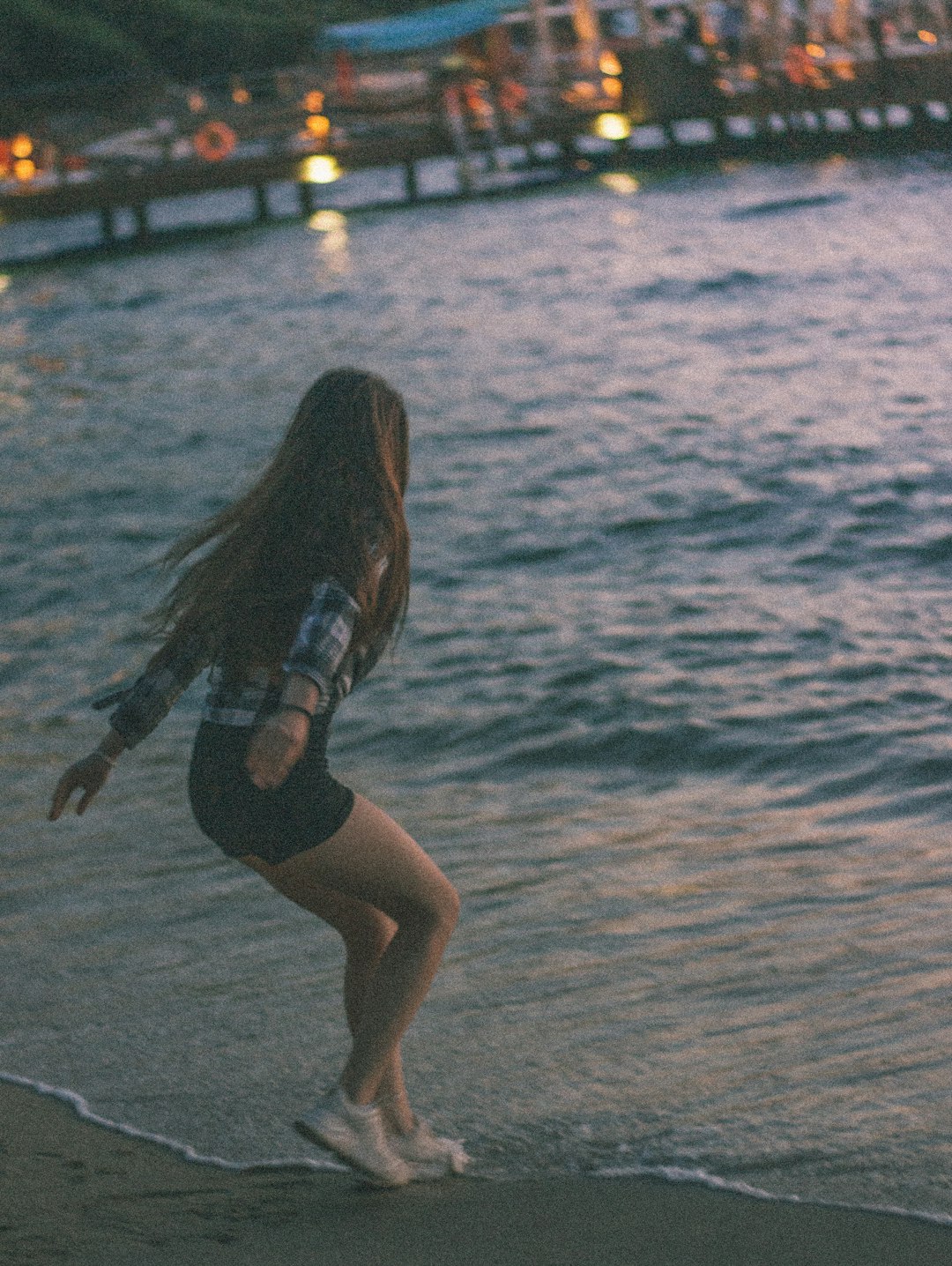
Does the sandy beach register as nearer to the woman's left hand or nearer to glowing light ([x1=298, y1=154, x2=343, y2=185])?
the woman's left hand

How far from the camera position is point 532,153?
44719 mm

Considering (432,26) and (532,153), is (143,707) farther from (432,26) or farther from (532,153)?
(432,26)

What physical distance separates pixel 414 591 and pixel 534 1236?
721cm

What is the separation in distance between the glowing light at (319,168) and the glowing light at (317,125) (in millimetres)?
701

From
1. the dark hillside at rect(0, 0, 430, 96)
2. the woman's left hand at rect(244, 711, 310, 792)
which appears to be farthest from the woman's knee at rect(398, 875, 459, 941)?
the dark hillside at rect(0, 0, 430, 96)

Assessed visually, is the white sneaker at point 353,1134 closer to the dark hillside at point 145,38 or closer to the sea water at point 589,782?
the sea water at point 589,782

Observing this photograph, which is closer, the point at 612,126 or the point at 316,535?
the point at 316,535

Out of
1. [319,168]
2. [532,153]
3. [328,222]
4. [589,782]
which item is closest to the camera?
[589,782]

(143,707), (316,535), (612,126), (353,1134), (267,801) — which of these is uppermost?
(612,126)

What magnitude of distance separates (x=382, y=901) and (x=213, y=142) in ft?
124

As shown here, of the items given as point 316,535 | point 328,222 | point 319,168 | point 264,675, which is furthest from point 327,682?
point 328,222

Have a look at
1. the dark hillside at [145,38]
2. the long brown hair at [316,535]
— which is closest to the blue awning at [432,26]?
the dark hillside at [145,38]

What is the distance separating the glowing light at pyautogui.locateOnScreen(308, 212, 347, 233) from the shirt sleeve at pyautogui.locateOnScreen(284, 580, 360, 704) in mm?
37385

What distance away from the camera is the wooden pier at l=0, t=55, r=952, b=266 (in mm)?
37969
